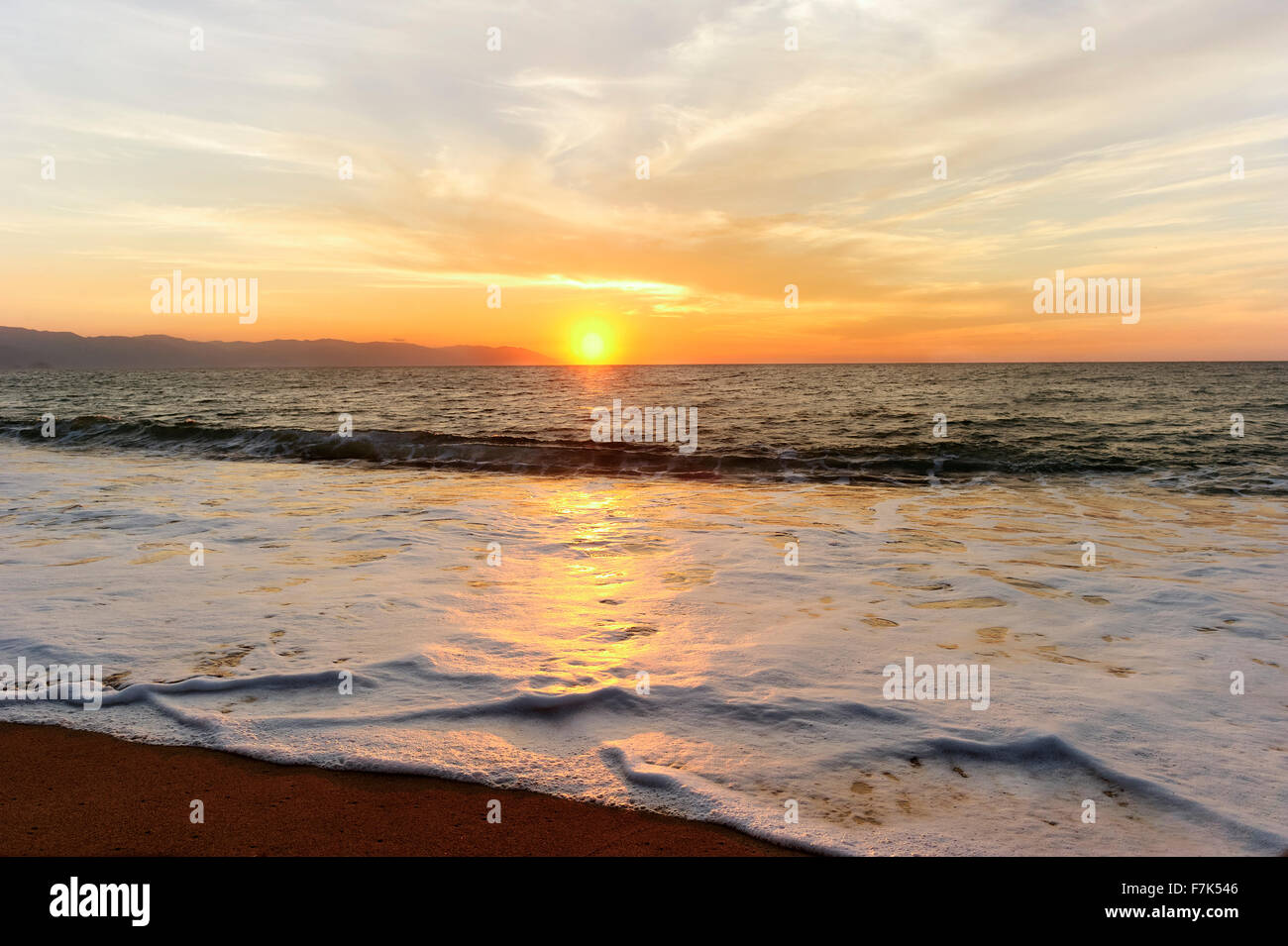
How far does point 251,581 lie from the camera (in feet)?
23.8

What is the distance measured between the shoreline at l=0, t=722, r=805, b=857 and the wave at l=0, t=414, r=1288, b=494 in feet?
41.2

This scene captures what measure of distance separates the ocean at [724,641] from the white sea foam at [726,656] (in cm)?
3

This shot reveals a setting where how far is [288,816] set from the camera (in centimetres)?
346

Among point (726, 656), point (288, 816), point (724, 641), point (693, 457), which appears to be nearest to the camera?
point (288, 816)

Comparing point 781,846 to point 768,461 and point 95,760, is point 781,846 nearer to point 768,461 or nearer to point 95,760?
point 95,760

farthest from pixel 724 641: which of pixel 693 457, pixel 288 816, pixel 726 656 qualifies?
pixel 693 457

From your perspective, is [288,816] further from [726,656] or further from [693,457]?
[693,457]

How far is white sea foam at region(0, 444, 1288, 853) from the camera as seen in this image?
372 centimetres

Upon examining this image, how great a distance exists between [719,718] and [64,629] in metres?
5.35

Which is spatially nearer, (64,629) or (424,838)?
(424,838)

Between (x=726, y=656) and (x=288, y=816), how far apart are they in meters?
3.08

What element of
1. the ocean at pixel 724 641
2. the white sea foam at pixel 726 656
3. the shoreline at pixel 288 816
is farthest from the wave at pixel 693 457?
the shoreline at pixel 288 816
